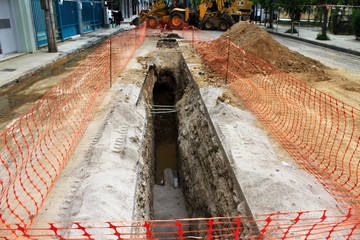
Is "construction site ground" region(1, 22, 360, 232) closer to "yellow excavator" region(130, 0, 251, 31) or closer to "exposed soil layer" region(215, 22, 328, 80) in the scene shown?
"exposed soil layer" region(215, 22, 328, 80)

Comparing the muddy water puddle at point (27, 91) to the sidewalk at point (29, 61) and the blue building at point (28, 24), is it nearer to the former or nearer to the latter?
the sidewalk at point (29, 61)

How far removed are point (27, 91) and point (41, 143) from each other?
405 cm

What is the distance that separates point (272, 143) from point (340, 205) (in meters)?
1.77

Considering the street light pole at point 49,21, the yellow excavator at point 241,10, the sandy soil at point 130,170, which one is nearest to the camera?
the sandy soil at point 130,170

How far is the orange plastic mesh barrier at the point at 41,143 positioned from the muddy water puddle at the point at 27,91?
35 centimetres

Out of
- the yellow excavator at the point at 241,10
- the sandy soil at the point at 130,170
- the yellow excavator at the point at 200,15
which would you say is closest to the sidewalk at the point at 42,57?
the sandy soil at the point at 130,170

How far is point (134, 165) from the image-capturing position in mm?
5008

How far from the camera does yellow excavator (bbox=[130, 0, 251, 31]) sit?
24.4 metres

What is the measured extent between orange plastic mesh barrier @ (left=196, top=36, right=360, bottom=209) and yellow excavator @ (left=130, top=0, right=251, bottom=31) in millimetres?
15004

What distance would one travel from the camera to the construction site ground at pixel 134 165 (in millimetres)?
3756

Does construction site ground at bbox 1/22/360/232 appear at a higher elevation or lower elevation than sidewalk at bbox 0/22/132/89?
lower

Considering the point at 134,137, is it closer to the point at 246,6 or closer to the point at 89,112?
the point at 89,112

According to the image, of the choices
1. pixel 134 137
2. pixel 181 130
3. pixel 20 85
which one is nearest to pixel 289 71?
pixel 181 130

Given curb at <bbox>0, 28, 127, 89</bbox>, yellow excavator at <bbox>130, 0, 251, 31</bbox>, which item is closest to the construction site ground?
curb at <bbox>0, 28, 127, 89</bbox>
